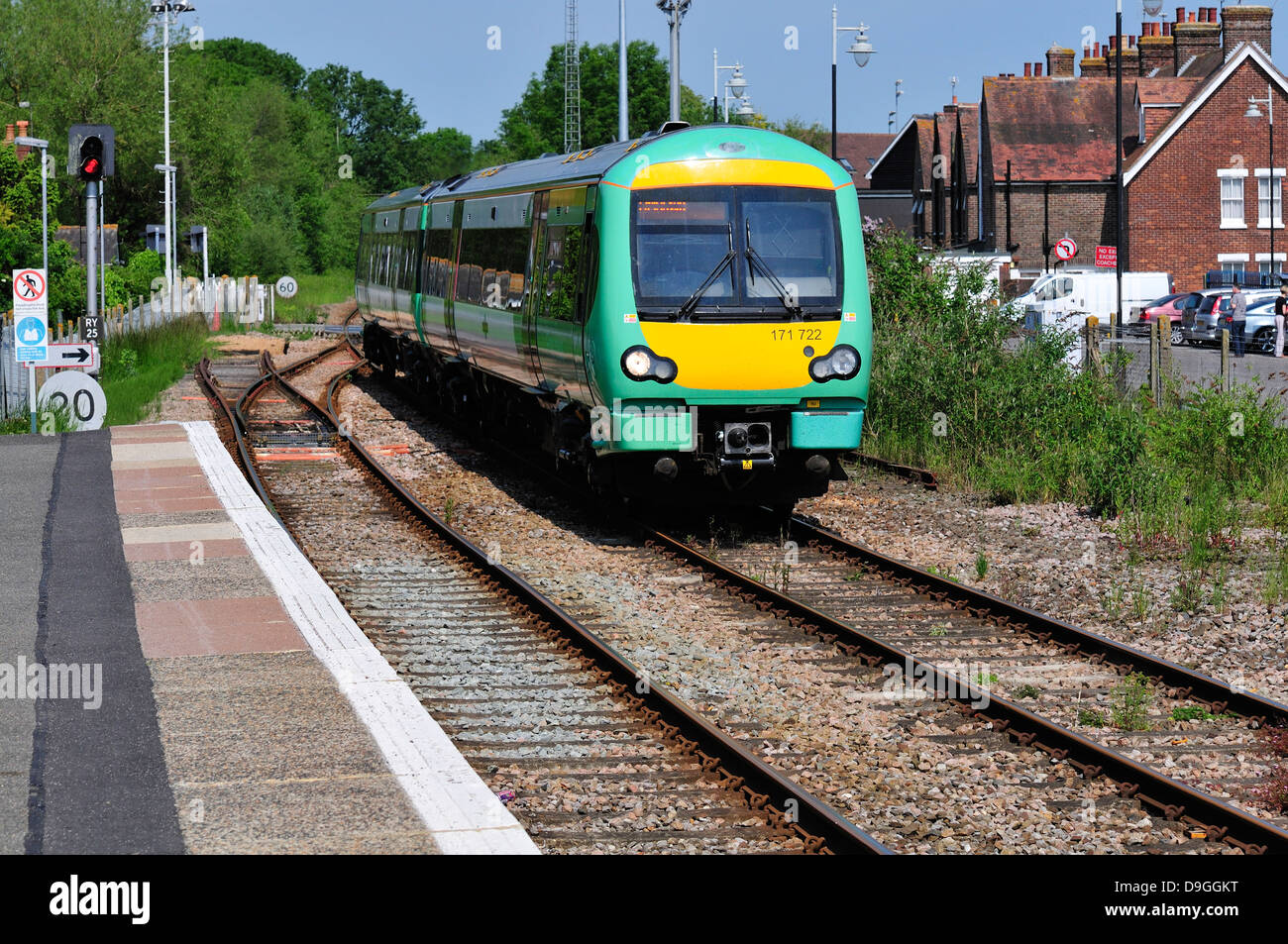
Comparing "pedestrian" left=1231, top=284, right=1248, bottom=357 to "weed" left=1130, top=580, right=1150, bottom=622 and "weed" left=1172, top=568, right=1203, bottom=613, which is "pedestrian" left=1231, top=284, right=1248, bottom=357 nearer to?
"weed" left=1172, top=568, right=1203, bottom=613

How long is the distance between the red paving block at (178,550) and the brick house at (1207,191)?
47.9 meters

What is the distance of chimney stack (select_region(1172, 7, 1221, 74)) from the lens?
204 ft

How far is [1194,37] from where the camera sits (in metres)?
62.3

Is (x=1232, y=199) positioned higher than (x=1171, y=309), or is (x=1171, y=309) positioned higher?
(x=1232, y=199)

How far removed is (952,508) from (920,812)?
912cm

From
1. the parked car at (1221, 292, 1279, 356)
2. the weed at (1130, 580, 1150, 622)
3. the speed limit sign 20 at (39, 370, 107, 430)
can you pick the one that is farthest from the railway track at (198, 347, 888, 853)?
the parked car at (1221, 292, 1279, 356)

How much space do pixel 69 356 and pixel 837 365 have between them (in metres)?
10.4

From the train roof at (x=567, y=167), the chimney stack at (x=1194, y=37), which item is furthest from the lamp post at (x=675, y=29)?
the chimney stack at (x=1194, y=37)

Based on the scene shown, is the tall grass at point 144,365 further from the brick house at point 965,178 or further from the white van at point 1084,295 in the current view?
the brick house at point 965,178

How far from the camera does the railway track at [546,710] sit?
7.07m

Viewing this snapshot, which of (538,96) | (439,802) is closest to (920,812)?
(439,802)

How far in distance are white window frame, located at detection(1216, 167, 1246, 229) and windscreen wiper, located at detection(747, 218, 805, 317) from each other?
4617cm

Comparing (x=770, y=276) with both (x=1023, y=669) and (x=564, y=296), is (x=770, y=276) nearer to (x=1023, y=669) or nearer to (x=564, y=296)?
(x=564, y=296)

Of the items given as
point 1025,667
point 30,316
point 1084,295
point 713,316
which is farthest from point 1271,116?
point 1025,667
